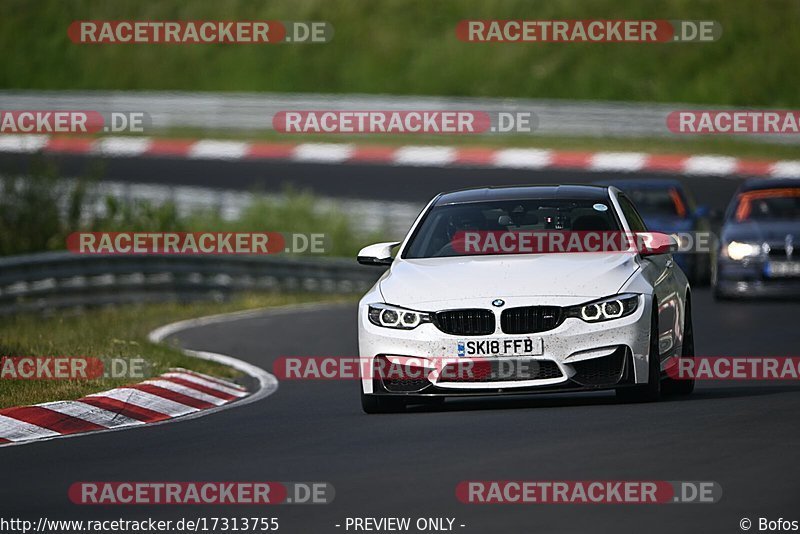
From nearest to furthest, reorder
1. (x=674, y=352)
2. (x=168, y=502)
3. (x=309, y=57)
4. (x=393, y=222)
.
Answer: (x=168, y=502) < (x=674, y=352) < (x=393, y=222) < (x=309, y=57)

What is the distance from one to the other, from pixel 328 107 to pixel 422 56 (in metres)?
11.5

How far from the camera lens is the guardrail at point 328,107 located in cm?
4081

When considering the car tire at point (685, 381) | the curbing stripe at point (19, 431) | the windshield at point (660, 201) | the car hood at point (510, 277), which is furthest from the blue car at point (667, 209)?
the curbing stripe at point (19, 431)

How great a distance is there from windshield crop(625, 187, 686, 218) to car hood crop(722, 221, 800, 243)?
98.9 inches

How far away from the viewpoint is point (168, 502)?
26.9 feet

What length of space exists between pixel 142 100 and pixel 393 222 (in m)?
13.3

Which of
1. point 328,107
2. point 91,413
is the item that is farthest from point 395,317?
point 328,107

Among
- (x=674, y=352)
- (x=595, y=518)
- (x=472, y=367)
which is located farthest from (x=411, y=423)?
(x=595, y=518)

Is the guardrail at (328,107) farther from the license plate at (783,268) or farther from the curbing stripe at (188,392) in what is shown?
the curbing stripe at (188,392)

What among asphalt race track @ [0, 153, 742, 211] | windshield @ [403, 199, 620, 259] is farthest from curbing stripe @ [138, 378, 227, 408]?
asphalt race track @ [0, 153, 742, 211]

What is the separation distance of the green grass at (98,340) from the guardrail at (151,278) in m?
0.19

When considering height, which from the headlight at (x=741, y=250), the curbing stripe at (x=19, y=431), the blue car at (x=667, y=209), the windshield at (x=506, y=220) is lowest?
the curbing stripe at (x=19, y=431)

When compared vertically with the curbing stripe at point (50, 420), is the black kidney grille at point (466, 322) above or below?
above

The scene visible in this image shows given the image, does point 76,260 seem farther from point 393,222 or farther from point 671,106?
point 671,106
